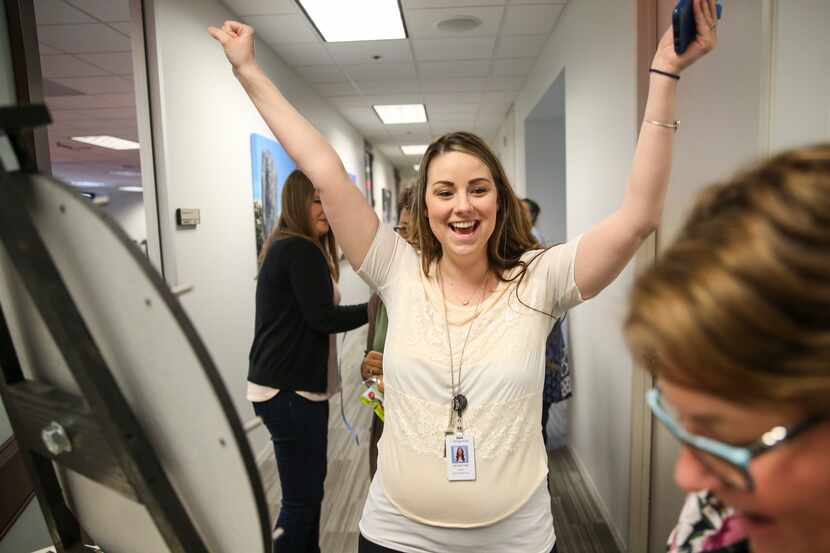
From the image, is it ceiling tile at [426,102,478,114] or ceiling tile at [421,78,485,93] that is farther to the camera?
ceiling tile at [426,102,478,114]

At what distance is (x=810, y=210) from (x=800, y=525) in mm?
263

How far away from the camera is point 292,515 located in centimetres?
181

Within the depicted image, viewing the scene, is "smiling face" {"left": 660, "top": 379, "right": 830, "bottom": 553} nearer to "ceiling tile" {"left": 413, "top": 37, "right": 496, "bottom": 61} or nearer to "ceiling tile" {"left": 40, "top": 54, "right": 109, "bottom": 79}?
"ceiling tile" {"left": 413, "top": 37, "right": 496, "bottom": 61}

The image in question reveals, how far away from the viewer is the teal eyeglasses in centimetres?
40

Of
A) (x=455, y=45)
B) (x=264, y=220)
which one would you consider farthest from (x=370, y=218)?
(x=455, y=45)

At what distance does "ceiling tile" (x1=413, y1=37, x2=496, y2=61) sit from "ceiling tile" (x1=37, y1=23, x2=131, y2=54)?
6.36ft

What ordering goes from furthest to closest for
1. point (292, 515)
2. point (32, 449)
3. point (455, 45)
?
point (455, 45)
point (292, 515)
point (32, 449)

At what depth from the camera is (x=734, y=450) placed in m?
0.41

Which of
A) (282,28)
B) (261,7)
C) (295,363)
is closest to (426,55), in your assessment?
(282,28)

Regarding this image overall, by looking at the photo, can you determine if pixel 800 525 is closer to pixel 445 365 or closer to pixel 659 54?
pixel 445 365

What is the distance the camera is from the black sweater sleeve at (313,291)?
1.76 m

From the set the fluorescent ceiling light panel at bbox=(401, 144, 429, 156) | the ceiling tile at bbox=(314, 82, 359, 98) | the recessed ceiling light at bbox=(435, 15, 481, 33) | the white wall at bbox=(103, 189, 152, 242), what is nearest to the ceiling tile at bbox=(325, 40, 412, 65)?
the recessed ceiling light at bbox=(435, 15, 481, 33)

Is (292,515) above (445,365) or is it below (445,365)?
below

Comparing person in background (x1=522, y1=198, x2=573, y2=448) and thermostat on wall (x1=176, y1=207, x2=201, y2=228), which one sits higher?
thermostat on wall (x1=176, y1=207, x2=201, y2=228)
